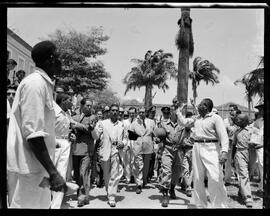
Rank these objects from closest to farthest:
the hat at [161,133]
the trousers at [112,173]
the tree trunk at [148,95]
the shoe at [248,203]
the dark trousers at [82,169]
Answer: the dark trousers at [82,169]
the shoe at [248,203]
the trousers at [112,173]
the hat at [161,133]
the tree trunk at [148,95]

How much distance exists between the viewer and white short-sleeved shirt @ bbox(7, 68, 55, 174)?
2455 mm

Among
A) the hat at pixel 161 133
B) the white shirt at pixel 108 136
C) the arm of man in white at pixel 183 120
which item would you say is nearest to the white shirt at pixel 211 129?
the arm of man in white at pixel 183 120

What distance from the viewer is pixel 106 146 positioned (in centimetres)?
681

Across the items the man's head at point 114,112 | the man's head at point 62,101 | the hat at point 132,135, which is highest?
the man's head at point 62,101

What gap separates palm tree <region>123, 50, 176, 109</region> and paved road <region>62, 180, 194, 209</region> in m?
27.2

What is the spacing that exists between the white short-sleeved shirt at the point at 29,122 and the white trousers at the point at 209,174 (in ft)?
13.1

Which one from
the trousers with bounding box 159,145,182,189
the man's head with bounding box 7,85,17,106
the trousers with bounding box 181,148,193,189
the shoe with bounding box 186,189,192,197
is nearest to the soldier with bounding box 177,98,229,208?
the trousers with bounding box 159,145,182,189

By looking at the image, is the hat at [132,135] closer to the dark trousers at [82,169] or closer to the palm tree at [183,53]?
the dark trousers at [82,169]

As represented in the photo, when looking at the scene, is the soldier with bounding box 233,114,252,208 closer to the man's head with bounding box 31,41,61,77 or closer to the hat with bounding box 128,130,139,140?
the hat with bounding box 128,130,139,140

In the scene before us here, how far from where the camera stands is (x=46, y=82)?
2.72 metres

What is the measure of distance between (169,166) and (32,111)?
16.2ft

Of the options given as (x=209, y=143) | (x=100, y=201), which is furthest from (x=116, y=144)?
(x=209, y=143)

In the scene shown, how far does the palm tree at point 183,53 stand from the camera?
10766mm
